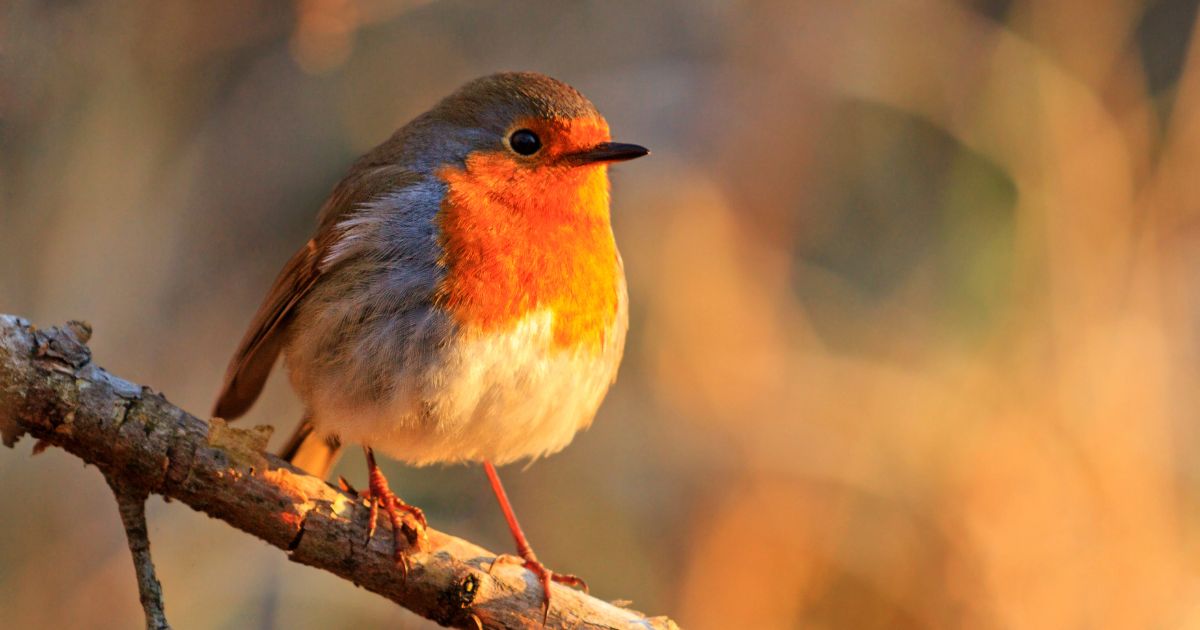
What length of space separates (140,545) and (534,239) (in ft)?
4.14

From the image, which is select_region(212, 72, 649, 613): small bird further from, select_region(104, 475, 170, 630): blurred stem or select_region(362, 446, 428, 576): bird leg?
select_region(104, 475, 170, 630): blurred stem

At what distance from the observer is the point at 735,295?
5.10 metres

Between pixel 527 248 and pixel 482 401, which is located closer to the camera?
pixel 482 401

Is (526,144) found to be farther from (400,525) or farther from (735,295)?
(735,295)

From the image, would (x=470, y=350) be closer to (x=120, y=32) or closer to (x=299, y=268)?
(x=299, y=268)

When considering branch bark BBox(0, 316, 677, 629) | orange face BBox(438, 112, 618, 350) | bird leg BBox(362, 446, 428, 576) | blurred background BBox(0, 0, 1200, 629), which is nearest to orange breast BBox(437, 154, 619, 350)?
orange face BBox(438, 112, 618, 350)

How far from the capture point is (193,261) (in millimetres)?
4934

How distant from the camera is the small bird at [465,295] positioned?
3.00 metres

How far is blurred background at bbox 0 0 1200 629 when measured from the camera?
4566mm

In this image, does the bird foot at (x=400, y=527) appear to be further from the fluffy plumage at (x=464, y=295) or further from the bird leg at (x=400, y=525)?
the fluffy plumage at (x=464, y=295)

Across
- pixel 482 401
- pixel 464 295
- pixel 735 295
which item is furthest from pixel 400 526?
pixel 735 295

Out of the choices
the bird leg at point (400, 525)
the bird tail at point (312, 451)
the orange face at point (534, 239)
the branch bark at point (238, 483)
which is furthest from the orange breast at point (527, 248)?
the bird tail at point (312, 451)

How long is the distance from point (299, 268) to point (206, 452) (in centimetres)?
109

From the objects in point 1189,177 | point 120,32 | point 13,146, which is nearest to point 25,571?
point 13,146
